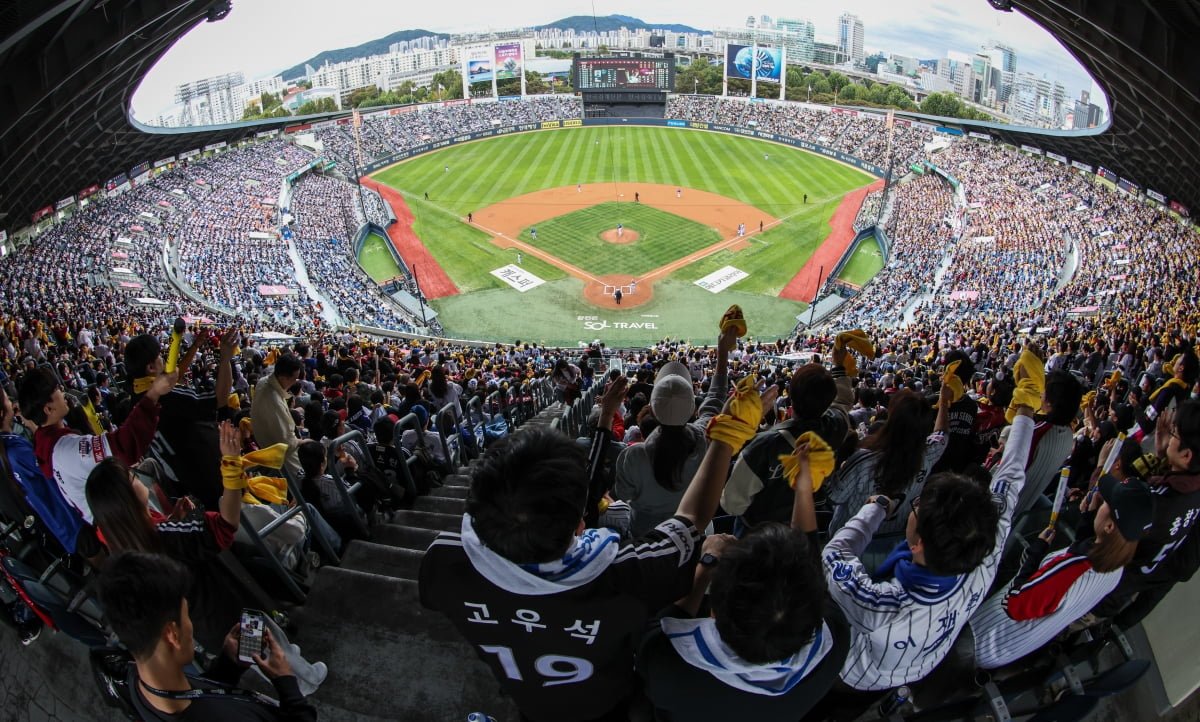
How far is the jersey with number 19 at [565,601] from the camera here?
2.51 meters

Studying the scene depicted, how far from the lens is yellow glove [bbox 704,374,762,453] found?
3.10m

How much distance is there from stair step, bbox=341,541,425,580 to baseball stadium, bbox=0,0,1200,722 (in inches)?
0.6

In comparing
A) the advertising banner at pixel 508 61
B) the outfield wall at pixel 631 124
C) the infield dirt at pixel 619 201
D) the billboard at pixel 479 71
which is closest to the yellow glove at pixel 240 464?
the infield dirt at pixel 619 201

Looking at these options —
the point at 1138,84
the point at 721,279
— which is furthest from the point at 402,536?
the point at 721,279

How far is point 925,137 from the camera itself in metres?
52.6

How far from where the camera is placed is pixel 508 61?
74.2m

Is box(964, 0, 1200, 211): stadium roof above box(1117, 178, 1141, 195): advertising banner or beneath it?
above

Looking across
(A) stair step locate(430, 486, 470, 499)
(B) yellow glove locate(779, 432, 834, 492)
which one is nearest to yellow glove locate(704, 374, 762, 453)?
(B) yellow glove locate(779, 432, 834, 492)

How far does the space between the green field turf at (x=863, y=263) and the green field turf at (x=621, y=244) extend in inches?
278

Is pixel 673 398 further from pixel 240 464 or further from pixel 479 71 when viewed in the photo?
pixel 479 71

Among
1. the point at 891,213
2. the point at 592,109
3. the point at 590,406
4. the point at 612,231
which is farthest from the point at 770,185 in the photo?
the point at 590,406

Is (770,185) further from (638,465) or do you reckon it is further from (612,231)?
(638,465)

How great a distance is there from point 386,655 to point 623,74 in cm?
6943

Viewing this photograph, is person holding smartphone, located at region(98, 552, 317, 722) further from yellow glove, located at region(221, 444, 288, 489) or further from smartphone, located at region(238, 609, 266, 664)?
yellow glove, located at region(221, 444, 288, 489)
